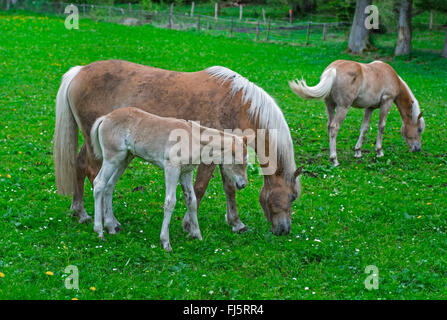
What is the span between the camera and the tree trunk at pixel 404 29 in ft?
78.6

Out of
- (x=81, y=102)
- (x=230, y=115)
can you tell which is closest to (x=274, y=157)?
(x=230, y=115)

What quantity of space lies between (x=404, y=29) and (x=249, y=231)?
21.0 metres

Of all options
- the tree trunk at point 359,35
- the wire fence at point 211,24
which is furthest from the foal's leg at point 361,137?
the wire fence at point 211,24

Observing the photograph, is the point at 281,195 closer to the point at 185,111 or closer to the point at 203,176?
the point at 203,176

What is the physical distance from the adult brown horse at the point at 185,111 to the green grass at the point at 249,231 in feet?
1.79

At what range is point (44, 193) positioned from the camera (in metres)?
7.88

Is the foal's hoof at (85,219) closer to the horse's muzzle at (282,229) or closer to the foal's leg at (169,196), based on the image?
the foal's leg at (169,196)

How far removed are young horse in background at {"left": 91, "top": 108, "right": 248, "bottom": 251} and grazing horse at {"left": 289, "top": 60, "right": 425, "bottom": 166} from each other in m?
4.16

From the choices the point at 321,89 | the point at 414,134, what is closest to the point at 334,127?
the point at 321,89

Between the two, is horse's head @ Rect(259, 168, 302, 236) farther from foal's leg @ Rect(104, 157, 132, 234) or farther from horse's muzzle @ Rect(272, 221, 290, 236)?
foal's leg @ Rect(104, 157, 132, 234)

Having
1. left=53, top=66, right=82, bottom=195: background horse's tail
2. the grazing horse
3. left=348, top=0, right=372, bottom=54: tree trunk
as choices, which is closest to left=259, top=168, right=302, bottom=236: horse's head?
left=53, top=66, right=82, bottom=195: background horse's tail

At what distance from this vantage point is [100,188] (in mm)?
Result: 6344

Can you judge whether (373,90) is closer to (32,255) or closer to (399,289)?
(399,289)
